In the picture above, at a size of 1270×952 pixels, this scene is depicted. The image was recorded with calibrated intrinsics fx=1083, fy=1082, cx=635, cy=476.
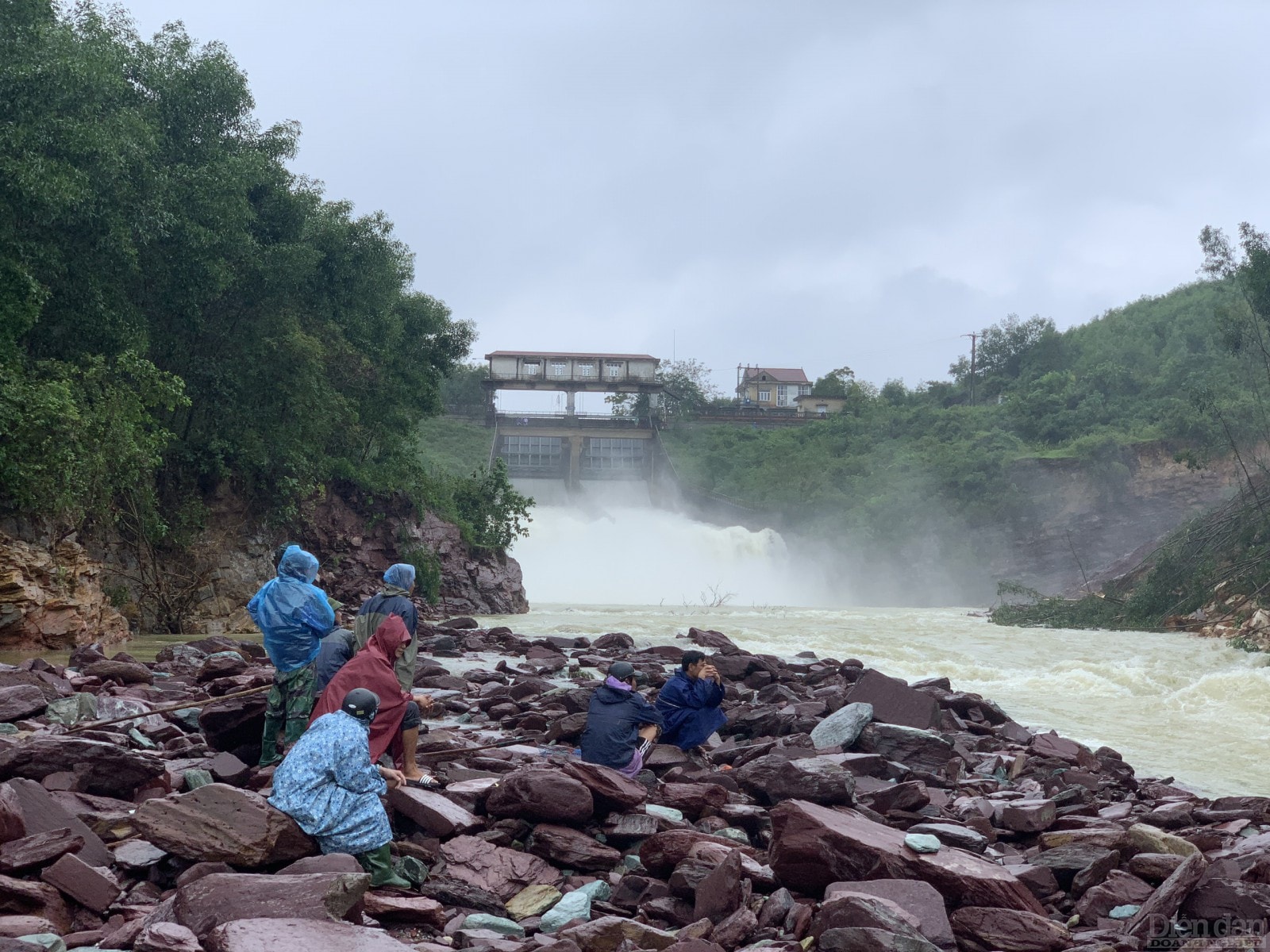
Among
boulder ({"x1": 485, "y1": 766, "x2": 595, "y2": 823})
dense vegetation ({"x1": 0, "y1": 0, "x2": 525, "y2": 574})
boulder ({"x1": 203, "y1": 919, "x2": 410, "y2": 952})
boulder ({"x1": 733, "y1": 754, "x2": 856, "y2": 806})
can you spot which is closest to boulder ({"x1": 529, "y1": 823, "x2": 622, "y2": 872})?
boulder ({"x1": 485, "y1": 766, "x2": 595, "y2": 823})

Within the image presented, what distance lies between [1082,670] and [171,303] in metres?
19.8

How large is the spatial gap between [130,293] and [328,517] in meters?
9.00

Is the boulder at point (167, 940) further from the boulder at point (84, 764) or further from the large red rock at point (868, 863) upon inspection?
the large red rock at point (868, 863)

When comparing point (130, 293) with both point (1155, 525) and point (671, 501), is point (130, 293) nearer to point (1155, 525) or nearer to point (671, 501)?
point (671, 501)

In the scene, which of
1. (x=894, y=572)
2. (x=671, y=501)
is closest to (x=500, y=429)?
(x=671, y=501)

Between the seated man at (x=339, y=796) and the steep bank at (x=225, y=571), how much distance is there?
504 inches

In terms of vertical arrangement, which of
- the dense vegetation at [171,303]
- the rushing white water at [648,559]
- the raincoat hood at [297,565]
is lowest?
the rushing white water at [648,559]

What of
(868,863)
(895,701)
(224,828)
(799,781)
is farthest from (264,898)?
(895,701)

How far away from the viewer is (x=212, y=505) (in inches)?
1000

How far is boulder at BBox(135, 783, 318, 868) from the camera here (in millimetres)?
5633

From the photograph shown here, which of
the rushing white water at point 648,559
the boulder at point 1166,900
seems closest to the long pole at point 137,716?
the boulder at point 1166,900

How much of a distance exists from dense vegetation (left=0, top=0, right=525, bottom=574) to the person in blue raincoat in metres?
11.2

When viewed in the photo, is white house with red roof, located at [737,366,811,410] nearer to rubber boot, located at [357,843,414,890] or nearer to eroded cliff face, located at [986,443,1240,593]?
eroded cliff face, located at [986,443,1240,593]

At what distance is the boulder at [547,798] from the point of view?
6.94m
